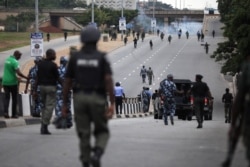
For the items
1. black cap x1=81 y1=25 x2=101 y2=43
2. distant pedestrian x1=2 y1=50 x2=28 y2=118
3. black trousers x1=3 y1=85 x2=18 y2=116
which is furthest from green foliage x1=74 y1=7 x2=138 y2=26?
black cap x1=81 y1=25 x2=101 y2=43

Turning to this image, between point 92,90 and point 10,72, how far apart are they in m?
9.32

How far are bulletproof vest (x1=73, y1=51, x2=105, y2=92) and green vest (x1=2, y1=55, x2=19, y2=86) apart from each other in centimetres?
894

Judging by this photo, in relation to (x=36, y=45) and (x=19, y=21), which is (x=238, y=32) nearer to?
(x=36, y=45)

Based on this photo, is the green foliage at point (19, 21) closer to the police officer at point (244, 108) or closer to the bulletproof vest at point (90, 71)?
the bulletproof vest at point (90, 71)

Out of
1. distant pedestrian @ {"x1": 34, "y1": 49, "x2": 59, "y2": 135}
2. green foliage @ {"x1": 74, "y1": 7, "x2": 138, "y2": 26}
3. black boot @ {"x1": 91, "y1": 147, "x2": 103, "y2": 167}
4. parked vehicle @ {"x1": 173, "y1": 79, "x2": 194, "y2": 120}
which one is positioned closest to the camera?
black boot @ {"x1": 91, "y1": 147, "x2": 103, "y2": 167}

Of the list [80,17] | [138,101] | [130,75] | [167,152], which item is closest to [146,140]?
[167,152]

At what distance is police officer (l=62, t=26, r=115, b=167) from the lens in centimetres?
789

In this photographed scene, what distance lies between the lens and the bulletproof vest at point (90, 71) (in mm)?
7875

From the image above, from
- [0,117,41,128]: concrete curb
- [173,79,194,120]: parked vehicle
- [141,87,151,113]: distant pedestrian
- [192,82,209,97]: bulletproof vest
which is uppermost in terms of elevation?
[192,82,209,97]: bulletproof vest

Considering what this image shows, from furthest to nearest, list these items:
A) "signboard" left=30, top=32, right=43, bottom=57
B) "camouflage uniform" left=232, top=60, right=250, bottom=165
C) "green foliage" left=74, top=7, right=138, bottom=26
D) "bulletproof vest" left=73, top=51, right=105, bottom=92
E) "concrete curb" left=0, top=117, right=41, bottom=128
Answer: "green foliage" left=74, top=7, right=138, bottom=26 < "signboard" left=30, top=32, right=43, bottom=57 < "concrete curb" left=0, top=117, right=41, bottom=128 < "bulletproof vest" left=73, top=51, right=105, bottom=92 < "camouflage uniform" left=232, top=60, right=250, bottom=165

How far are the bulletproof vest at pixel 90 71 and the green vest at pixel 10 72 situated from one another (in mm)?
8944

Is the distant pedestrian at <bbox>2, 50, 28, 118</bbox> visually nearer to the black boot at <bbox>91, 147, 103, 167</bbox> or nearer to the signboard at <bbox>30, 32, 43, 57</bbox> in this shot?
the signboard at <bbox>30, 32, 43, 57</bbox>

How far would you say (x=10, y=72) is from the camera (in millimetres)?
16938

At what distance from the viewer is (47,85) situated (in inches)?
547
